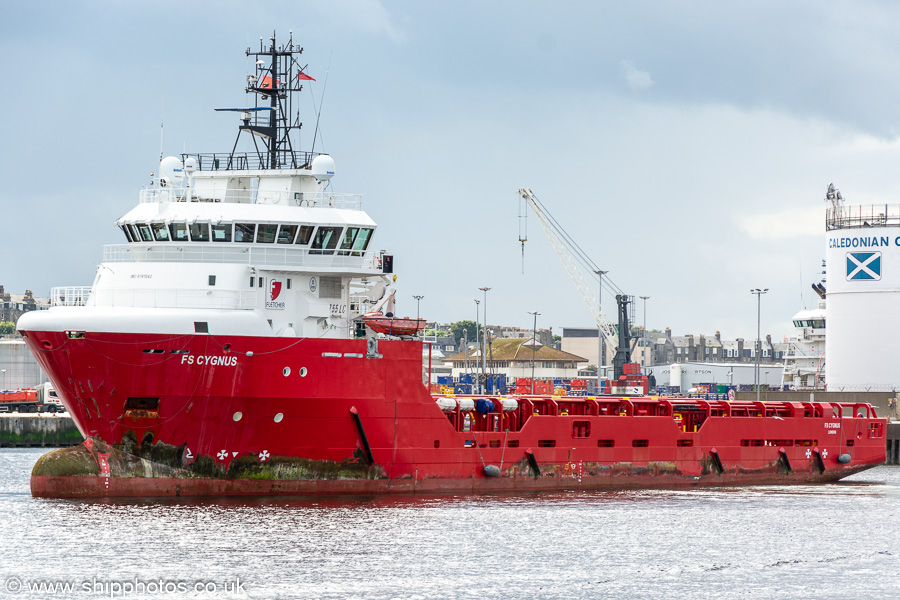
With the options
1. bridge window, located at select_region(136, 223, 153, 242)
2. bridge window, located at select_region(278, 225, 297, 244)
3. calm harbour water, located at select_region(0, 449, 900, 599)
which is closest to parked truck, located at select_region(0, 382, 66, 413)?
calm harbour water, located at select_region(0, 449, 900, 599)

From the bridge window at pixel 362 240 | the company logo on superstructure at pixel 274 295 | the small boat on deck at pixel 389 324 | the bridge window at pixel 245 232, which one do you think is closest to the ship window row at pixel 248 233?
the bridge window at pixel 245 232

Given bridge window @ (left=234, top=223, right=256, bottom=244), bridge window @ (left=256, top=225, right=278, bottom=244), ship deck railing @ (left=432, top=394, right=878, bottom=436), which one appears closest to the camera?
bridge window @ (left=234, top=223, right=256, bottom=244)

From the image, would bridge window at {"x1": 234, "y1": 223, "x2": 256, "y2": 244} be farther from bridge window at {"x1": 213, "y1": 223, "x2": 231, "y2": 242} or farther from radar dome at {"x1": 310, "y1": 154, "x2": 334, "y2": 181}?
radar dome at {"x1": 310, "y1": 154, "x2": 334, "y2": 181}

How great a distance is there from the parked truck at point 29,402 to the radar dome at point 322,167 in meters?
46.1

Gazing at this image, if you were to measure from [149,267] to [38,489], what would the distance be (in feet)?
20.5

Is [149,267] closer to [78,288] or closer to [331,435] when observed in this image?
[78,288]

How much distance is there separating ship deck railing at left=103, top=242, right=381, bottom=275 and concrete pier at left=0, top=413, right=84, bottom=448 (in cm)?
3355

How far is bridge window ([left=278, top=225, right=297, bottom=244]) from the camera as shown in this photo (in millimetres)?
32750

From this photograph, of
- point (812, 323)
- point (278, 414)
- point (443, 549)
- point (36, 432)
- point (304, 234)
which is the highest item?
point (812, 323)

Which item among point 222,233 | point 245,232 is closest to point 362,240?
point 245,232

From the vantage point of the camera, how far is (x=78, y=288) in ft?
106

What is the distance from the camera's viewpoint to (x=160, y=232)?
32344 mm

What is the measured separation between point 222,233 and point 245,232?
599mm

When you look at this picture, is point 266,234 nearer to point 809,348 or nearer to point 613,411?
point 613,411
